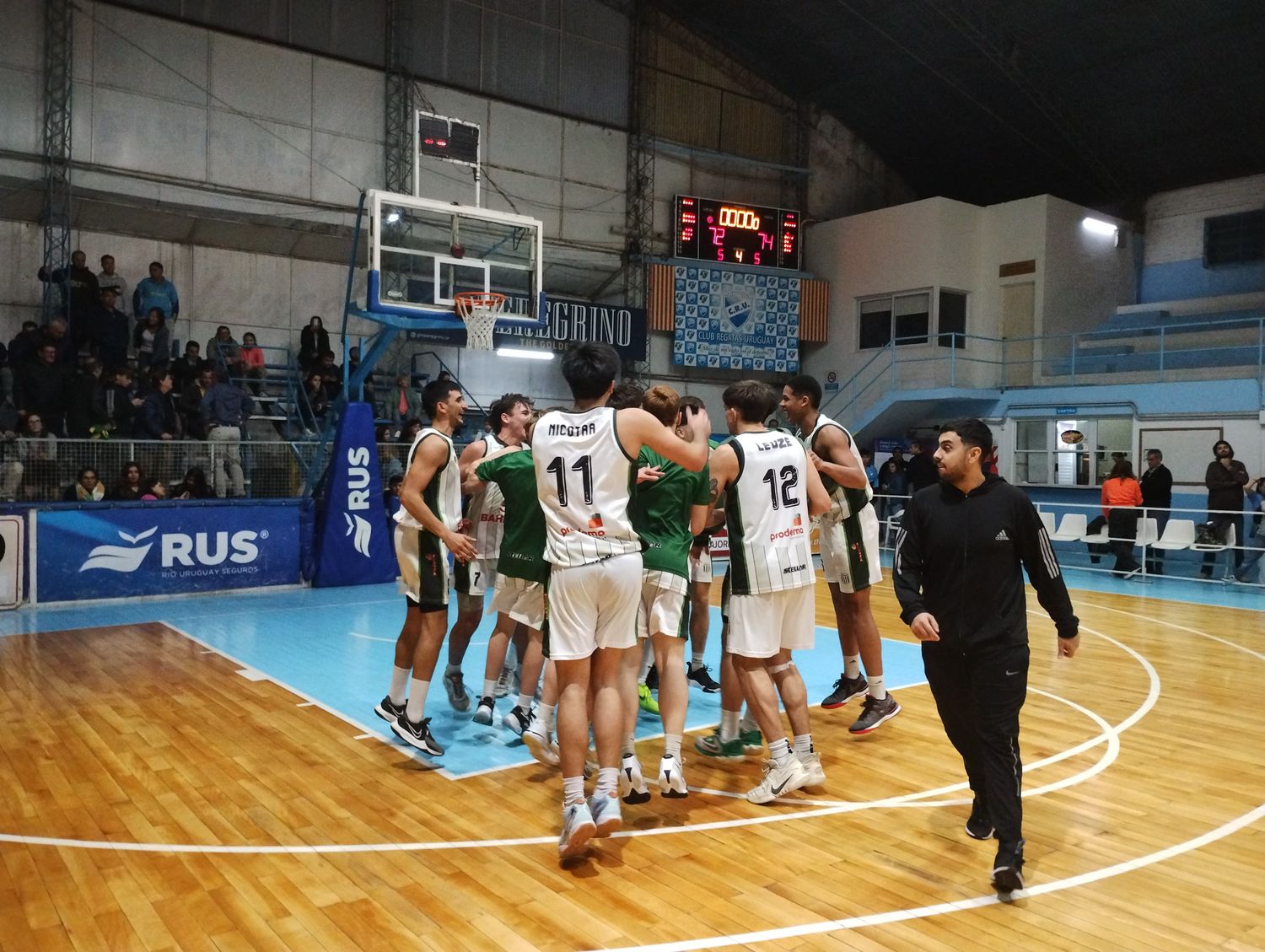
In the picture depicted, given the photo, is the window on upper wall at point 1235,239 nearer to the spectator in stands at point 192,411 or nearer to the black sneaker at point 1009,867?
the spectator in stands at point 192,411

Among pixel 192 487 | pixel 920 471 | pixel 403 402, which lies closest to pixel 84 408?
pixel 192 487

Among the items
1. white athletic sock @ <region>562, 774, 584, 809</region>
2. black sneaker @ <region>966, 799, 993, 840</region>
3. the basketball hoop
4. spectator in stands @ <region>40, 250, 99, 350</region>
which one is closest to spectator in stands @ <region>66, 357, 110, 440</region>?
spectator in stands @ <region>40, 250, 99, 350</region>

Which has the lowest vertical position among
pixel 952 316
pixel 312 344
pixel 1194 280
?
pixel 312 344

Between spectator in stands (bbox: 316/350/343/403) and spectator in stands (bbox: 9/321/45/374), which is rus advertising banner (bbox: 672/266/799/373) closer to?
spectator in stands (bbox: 316/350/343/403)

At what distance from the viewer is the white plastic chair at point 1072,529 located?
1600cm

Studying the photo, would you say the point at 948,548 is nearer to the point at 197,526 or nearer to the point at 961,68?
the point at 197,526

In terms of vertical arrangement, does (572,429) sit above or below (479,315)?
below

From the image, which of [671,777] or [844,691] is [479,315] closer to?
[844,691]

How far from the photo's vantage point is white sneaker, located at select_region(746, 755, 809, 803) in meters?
4.90

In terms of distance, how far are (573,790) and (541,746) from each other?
69 cm

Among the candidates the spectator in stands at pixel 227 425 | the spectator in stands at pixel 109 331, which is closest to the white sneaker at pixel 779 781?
the spectator in stands at pixel 227 425

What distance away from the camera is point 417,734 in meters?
5.69

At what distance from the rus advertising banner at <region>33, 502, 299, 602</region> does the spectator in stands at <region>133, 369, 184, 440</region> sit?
58.4 inches

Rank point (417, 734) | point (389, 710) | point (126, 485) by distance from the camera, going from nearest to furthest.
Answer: point (417, 734) → point (389, 710) → point (126, 485)
